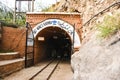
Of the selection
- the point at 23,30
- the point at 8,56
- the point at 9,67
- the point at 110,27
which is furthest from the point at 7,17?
the point at 110,27

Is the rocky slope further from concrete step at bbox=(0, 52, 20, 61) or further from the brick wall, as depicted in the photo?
the brick wall

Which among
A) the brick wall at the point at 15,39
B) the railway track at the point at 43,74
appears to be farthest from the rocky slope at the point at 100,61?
the brick wall at the point at 15,39

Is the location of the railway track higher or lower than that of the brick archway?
lower

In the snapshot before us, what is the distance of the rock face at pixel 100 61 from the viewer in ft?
15.5

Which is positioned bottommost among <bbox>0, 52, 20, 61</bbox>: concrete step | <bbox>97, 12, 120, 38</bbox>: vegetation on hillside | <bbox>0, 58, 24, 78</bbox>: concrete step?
<bbox>0, 58, 24, 78</bbox>: concrete step

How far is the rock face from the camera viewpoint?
4734 millimetres

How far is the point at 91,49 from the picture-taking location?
595cm

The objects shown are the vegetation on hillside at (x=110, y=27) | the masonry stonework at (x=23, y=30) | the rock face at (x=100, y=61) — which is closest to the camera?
the rock face at (x=100, y=61)

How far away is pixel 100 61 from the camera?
17.1 feet

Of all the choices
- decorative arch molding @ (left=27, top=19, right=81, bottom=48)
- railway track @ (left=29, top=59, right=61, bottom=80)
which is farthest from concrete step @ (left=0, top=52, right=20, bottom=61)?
railway track @ (left=29, top=59, right=61, bottom=80)

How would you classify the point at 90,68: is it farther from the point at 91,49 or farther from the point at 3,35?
the point at 3,35

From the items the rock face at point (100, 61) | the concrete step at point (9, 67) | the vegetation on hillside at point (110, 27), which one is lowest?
the concrete step at point (9, 67)

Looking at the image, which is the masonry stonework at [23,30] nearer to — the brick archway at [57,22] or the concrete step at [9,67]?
the brick archway at [57,22]

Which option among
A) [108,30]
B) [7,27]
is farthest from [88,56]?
[7,27]
